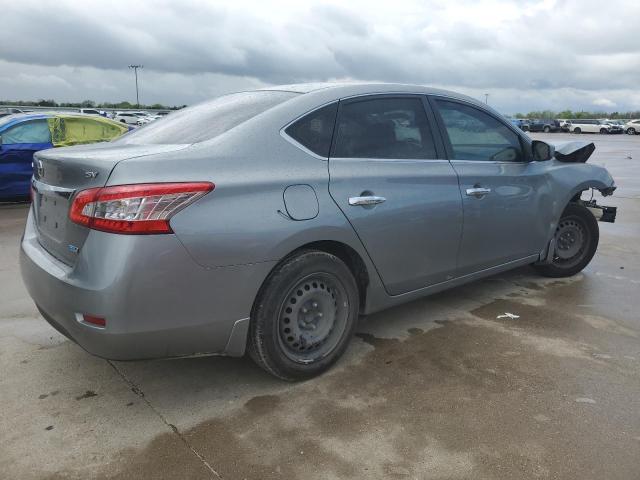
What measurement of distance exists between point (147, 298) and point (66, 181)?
2.49 feet

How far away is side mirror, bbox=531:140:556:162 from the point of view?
4.44 m

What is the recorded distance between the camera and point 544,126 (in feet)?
168

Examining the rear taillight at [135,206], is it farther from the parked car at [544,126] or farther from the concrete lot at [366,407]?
the parked car at [544,126]

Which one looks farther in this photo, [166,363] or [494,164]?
[494,164]

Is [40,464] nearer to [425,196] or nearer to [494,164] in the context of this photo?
[425,196]

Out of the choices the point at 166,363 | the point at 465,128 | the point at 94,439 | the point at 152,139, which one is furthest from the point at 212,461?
the point at 465,128

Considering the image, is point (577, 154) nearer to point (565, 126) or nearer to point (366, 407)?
point (366, 407)

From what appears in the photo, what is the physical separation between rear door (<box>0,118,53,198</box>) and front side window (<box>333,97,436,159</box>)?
7.02 meters

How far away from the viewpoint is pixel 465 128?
3.95 m

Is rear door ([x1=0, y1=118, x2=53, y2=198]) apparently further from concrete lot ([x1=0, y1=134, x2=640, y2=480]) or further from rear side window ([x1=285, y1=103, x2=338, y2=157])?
rear side window ([x1=285, y1=103, x2=338, y2=157])

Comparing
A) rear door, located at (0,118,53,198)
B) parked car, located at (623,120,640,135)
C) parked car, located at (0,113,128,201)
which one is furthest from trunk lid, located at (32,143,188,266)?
parked car, located at (623,120,640,135)

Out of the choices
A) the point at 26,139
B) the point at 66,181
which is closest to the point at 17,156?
the point at 26,139

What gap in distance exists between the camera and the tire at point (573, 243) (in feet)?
16.5

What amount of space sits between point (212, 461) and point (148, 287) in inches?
32.1
